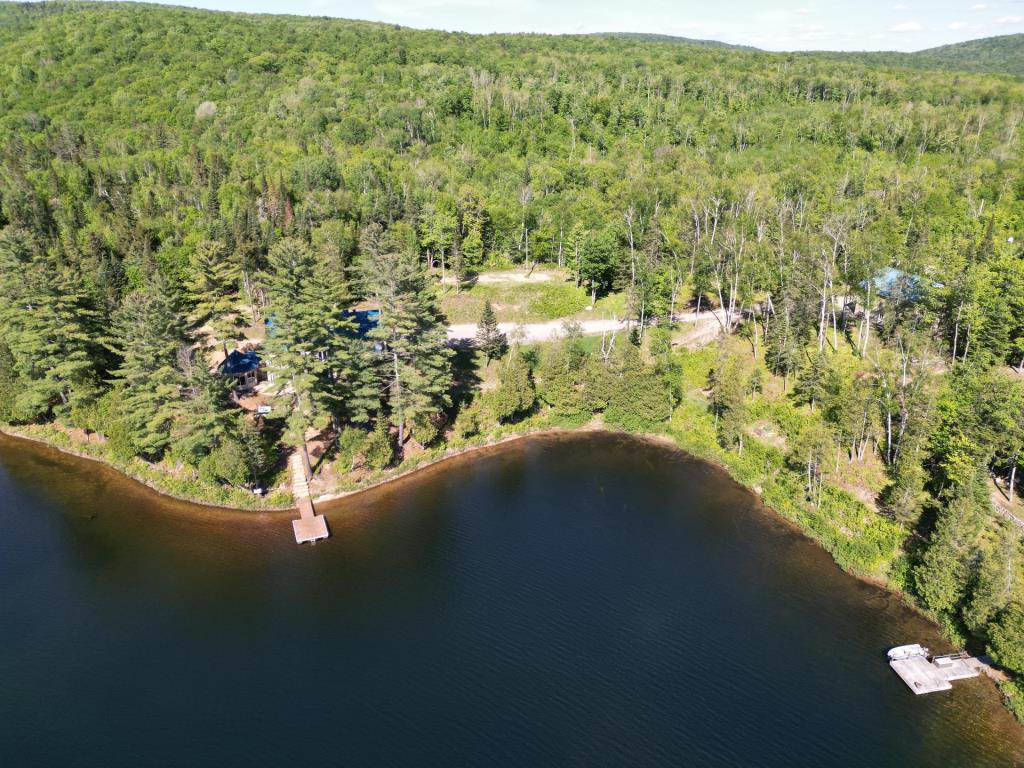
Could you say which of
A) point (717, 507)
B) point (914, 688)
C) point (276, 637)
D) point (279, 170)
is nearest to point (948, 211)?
Answer: point (717, 507)

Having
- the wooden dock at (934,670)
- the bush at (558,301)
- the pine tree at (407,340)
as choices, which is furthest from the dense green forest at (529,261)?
the wooden dock at (934,670)

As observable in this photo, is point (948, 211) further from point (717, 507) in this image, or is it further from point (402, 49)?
point (402, 49)

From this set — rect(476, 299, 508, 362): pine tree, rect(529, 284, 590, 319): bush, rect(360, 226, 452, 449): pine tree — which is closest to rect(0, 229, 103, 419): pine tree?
rect(360, 226, 452, 449): pine tree

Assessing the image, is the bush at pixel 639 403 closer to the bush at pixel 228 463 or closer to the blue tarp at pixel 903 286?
the blue tarp at pixel 903 286

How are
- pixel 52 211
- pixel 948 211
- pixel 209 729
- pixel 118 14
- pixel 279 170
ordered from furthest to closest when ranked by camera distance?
pixel 118 14
pixel 279 170
pixel 52 211
pixel 948 211
pixel 209 729

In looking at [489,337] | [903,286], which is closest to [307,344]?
[489,337]

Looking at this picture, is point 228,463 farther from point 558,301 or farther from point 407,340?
point 558,301
